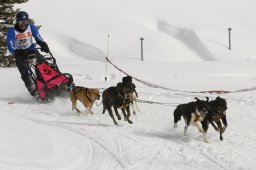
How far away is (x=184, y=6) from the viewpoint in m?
31.8

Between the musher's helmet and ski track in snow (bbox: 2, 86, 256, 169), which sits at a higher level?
the musher's helmet

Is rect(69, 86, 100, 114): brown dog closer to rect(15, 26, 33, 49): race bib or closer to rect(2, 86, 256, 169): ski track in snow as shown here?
rect(2, 86, 256, 169): ski track in snow

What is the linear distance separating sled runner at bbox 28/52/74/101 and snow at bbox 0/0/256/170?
0.68 feet

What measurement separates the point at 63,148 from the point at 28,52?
4.68 metres

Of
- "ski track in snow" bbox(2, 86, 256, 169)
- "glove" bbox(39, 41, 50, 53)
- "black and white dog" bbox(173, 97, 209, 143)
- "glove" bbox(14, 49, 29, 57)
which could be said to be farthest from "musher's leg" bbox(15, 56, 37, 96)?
"black and white dog" bbox(173, 97, 209, 143)

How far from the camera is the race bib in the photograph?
10547 millimetres

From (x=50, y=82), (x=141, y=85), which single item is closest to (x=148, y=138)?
(x=50, y=82)

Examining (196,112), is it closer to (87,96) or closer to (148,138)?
(148,138)

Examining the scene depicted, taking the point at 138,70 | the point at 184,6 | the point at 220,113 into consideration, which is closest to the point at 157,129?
the point at 220,113

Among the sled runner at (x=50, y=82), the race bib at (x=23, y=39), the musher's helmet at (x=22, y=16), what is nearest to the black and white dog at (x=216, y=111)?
the sled runner at (x=50, y=82)

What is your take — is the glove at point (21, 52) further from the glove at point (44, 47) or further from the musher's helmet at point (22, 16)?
the musher's helmet at point (22, 16)

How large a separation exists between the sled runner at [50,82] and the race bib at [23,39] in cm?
43

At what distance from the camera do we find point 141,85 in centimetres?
1309

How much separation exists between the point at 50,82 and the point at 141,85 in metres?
3.46
